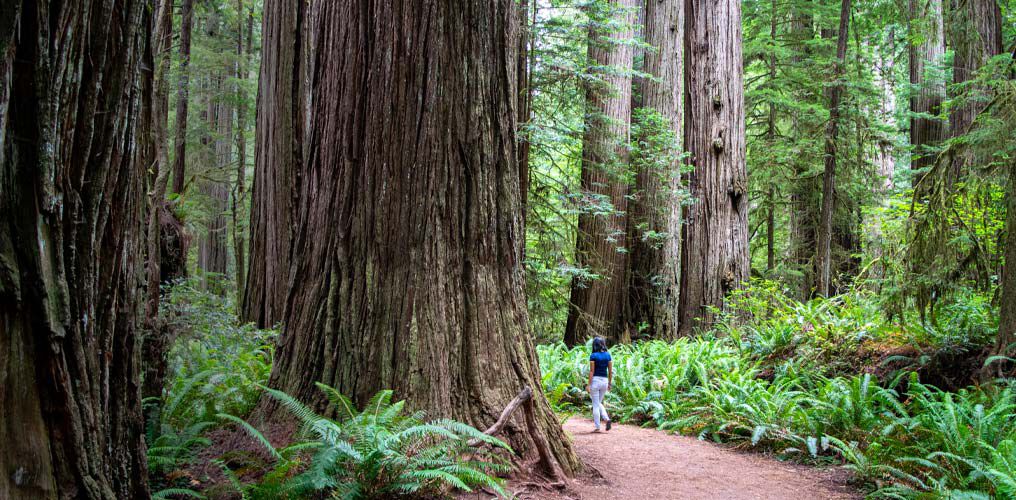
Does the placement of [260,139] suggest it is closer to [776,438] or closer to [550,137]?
[550,137]

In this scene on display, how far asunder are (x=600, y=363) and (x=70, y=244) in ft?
18.8

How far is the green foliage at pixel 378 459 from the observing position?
3236 mm

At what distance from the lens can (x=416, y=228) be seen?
13.9ft

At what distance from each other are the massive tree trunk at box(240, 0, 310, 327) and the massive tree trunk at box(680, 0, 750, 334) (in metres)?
7.58

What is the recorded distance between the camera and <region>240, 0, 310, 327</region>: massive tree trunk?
26.7ft

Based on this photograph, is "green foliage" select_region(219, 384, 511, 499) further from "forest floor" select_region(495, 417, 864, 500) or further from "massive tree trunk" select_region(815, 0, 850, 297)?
"massive tree trunk" select_region(815, 0, 850, 297)

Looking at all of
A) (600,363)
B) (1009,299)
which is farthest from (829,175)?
(600,363)

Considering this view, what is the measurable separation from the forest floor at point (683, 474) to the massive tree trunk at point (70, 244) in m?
2.44

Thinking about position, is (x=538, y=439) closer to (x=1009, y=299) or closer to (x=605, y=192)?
(x=1009, y=299)

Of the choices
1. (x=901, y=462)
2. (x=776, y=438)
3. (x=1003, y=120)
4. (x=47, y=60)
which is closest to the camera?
(x=47, y=60)

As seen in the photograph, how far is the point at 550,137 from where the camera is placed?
31.1ft

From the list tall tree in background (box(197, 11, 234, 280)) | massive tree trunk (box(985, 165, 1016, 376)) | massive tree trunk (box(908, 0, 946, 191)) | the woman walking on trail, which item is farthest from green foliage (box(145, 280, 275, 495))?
massive tree trunk (box(908, 0, 946, 191))

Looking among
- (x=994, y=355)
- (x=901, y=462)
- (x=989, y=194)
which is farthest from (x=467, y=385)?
(x=989, y=194)

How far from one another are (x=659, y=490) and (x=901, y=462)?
2.17 m
